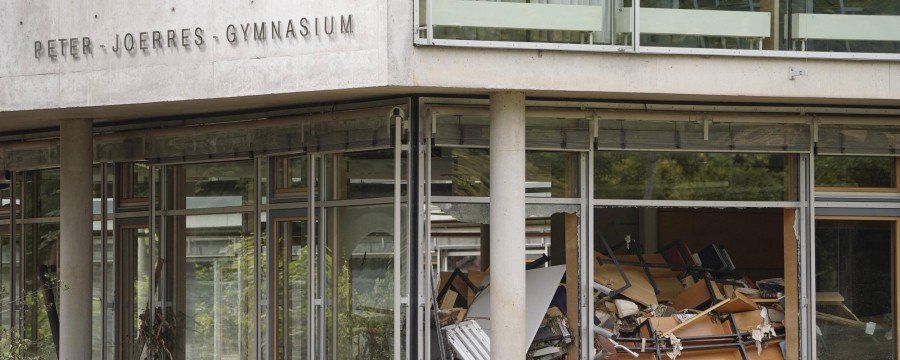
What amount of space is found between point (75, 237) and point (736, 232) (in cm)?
999

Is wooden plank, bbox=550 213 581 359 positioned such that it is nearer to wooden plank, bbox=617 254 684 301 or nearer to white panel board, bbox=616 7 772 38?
wooden plank, bbox=617 254 684 301

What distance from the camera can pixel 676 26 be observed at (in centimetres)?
1302

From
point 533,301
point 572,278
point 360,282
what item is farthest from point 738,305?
point 360,282

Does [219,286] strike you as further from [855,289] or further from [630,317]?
[855,289]

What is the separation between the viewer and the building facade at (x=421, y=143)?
1268 cm

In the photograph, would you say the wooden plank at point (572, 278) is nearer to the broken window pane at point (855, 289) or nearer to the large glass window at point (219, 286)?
the broken window pane at point (855, 289)

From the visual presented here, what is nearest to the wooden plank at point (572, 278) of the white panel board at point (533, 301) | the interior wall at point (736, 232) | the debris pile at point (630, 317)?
the debris pile at point (630, 317)

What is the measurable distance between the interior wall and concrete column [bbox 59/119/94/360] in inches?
344

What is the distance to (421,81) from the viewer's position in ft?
40.3

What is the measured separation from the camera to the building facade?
1268cm

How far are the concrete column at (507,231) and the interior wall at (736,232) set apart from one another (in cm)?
772

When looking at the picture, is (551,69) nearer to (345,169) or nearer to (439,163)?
(439,163)

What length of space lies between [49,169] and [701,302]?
9019 millimetres

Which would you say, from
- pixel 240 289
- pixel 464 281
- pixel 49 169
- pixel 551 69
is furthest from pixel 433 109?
pixel 49 169
